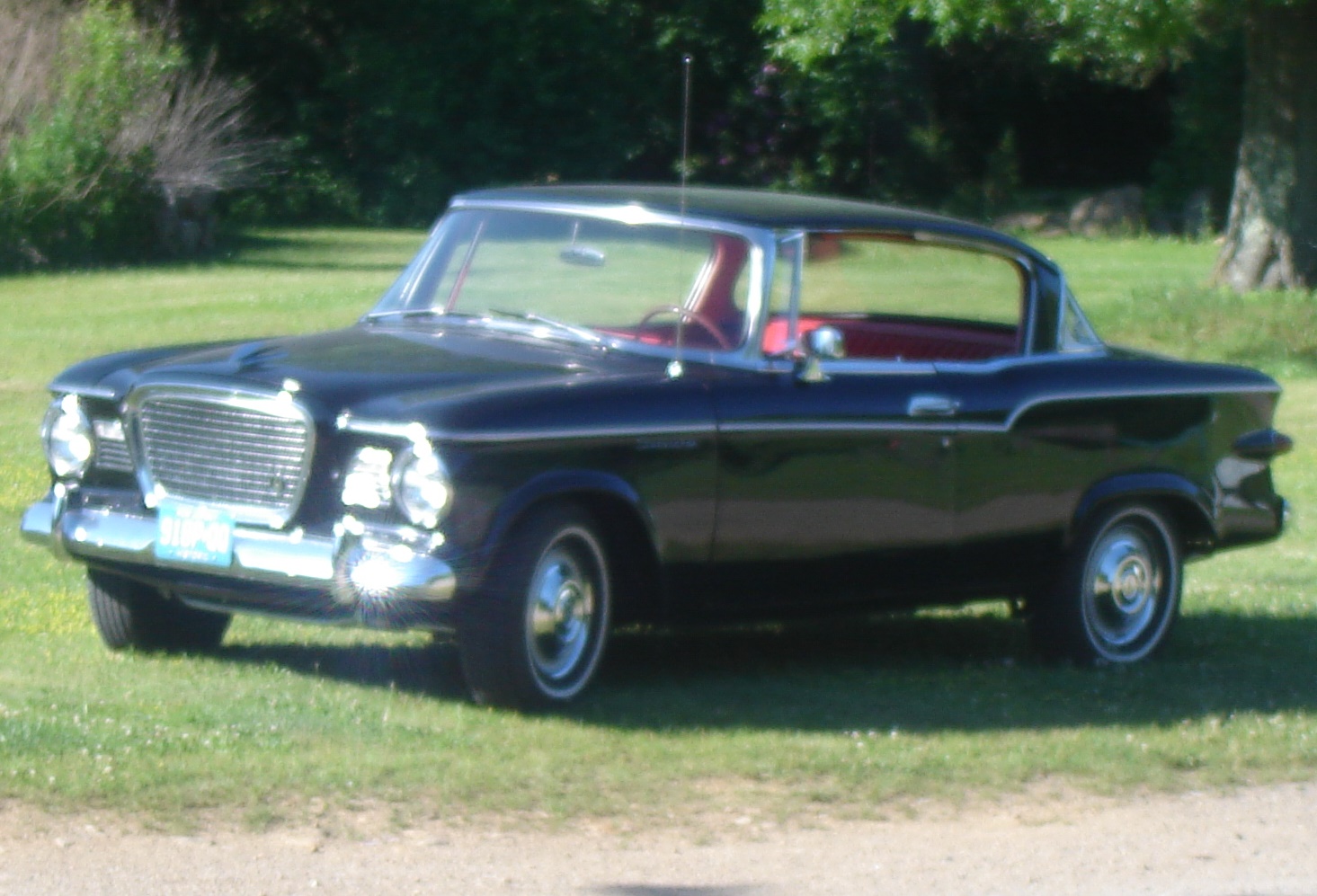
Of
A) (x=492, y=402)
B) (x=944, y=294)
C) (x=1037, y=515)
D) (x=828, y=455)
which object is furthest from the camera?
(x=944, y=294)

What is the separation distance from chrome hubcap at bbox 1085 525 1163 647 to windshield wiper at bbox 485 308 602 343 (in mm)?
2106

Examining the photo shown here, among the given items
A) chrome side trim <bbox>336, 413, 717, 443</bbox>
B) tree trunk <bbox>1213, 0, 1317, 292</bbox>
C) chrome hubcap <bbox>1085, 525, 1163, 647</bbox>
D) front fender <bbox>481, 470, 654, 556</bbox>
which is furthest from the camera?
tree trunk <bbox>1213, 0, 1317, 292</bbox>

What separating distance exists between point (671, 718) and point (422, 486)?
45.1 inches

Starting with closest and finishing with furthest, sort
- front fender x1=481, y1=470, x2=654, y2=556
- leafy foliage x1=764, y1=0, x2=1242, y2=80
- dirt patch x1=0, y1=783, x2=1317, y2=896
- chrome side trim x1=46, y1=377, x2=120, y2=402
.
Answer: dirt patch x1=0, y1=783, x2=1317, y2=896 → front fender x1=481, y1=470, x2=654, y2=556 → chrome side trim x1=46, y1=377, x2=120, y2=402 → leafy foliage x1=764, y1=0, x2=1242, y2=80

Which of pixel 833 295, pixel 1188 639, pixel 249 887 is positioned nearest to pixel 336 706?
pixel 249 887

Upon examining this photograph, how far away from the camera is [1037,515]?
733 centimetres

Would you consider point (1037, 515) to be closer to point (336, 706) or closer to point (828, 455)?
point (828, 455)

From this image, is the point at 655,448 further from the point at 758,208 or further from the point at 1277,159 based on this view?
the point at 1277,159

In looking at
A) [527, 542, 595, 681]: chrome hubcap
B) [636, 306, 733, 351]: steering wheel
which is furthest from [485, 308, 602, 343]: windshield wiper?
[527, 542, 595, 681]: chrome hubcap

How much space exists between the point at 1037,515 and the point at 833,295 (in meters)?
1.13

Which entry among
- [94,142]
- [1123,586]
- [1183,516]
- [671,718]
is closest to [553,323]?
[671,718]

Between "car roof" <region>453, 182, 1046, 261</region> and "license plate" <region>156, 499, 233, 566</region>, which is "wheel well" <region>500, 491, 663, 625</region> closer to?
"license plate" <region>156, 499, 233, 566</region>

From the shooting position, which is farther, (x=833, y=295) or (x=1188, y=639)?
(x=1188, y=639)

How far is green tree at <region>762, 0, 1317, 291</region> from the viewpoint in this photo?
1959 centimetres
